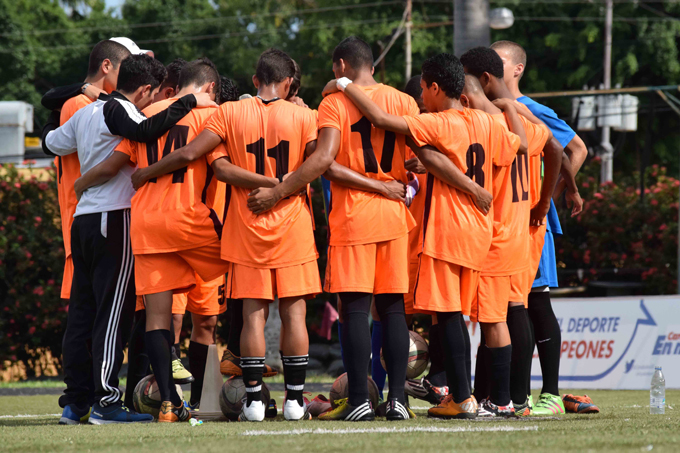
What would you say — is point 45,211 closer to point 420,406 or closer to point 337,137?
point 420,406

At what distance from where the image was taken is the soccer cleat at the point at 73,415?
558cm

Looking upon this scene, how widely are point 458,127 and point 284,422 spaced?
2.11 metres

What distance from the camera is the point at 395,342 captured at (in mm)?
5379

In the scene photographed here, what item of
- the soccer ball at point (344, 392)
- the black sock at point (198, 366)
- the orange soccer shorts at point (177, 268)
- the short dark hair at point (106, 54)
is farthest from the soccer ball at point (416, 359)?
the short dark hair at point (106, 54)

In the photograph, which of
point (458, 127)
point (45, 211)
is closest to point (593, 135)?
point (45, 211)

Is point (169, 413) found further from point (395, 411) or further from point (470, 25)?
point (470, 25)

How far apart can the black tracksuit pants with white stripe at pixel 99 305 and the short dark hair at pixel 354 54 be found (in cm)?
176

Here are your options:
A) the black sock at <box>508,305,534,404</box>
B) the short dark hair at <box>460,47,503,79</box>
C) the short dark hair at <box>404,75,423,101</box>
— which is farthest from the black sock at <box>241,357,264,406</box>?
the short dark hair at <box>404,75,423,101</box>

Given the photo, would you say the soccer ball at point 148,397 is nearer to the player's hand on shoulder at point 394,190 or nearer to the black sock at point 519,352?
the player's hand on shoulder at point 394,190

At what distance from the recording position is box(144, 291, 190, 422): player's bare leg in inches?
214

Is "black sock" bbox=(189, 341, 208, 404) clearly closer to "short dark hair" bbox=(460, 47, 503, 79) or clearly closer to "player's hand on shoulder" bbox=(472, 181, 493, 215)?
"player's hand on shoulder" bbox=(472, 181, 493, 215)

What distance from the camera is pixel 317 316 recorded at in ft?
44.7

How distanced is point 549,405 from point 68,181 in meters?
3.69

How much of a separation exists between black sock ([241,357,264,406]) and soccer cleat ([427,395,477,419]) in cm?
113
